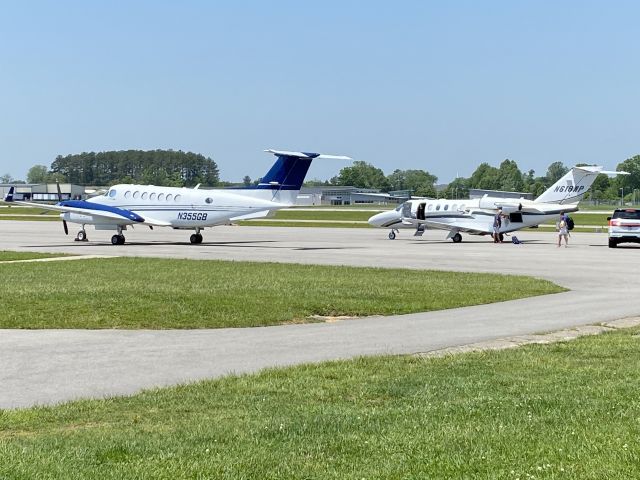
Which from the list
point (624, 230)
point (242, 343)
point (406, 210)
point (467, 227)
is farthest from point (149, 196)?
point (242, 343)

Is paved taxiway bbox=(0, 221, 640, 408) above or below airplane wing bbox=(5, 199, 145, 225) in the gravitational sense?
below

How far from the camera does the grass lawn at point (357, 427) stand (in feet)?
21.8

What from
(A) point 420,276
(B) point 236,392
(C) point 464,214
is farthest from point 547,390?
(C) point 464,214

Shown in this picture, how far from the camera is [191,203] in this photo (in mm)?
44750

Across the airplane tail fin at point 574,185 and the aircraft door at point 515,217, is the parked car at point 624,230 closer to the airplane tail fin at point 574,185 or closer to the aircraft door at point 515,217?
the aircraft door at point 515,217

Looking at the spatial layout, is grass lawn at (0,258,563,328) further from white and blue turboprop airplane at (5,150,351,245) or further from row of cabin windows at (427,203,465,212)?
row of cabin windows at (427,203,465,212)

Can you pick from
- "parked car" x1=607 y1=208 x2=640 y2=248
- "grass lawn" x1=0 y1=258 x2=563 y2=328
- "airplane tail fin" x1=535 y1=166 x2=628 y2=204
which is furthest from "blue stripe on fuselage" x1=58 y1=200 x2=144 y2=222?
"airplane tail fin" x1=535 y1=166 x2=628 y2=204

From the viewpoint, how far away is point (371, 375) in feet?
35.6

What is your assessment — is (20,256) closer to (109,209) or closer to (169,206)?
(109,209)

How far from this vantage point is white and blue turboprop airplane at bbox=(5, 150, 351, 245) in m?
43.1

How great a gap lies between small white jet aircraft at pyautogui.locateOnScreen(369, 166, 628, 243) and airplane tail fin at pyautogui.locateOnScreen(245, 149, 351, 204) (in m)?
10.7

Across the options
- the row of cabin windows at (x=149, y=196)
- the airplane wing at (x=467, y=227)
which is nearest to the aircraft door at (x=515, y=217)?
the airplane wing at (x=467, y=227)

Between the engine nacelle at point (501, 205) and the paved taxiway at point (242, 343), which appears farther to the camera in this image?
the engine nacelle at point (501, 205)

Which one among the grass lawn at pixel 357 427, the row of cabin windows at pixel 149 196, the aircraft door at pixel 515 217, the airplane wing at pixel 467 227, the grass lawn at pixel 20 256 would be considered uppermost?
the row of cabin windows at pixel 149 196
